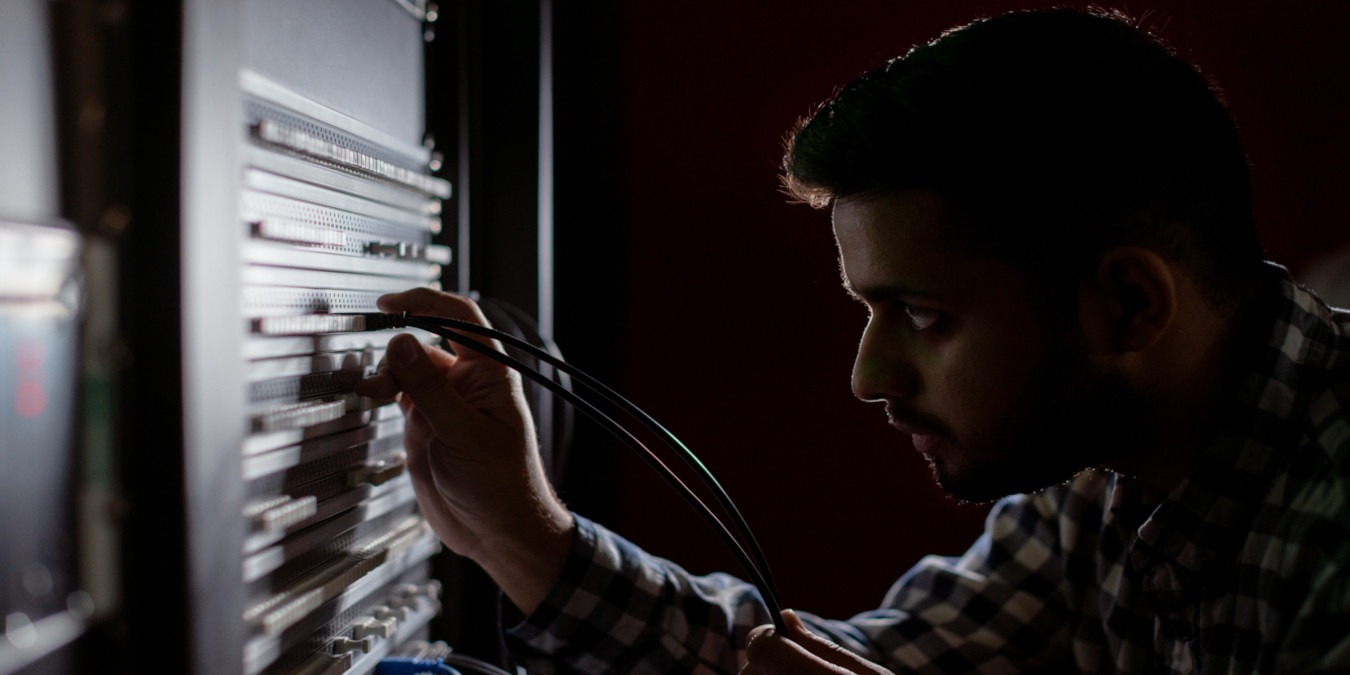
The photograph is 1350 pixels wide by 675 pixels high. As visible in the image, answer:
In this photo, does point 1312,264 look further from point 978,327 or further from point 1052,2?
point 978,327

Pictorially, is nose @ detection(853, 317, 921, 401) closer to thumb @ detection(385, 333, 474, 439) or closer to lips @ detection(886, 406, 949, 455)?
lips @ detection(886, 406, 949, 455)

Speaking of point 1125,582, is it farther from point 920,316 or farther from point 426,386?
point 426,386

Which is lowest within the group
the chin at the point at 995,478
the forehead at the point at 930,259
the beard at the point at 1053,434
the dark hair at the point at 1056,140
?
the chin at the point at 995,478

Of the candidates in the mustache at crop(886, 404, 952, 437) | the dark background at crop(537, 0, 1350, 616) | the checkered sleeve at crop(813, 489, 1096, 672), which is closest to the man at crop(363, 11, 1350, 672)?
the mustache at crop(886, 404, 952, 437)

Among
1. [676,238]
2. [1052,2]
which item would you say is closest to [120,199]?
[676,238]

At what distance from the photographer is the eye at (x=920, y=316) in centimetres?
83

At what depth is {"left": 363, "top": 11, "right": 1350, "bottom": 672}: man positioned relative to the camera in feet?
2.53

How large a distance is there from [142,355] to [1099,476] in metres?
1.14

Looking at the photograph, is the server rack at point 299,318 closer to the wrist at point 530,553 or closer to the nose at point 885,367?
the wrist at point 530,553

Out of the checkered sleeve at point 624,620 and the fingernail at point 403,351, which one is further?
the checkered sleeve at point 624,620

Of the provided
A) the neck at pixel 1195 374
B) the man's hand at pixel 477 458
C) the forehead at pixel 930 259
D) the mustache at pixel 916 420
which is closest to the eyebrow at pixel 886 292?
the forehead at pixel 930 259

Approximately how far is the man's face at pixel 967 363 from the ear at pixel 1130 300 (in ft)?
0.09

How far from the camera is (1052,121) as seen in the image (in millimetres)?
763

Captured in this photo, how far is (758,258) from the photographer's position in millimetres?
1541
